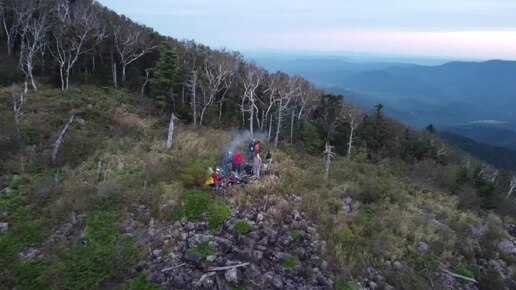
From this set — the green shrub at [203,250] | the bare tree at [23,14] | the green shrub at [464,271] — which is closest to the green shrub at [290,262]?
the green shrub at [203,250]

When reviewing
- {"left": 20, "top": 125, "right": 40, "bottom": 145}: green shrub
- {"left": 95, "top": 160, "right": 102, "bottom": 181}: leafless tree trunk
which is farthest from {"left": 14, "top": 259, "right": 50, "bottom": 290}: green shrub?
{"left": 20, "top": 125, "right": 40, "bottom": 145}: green shrub

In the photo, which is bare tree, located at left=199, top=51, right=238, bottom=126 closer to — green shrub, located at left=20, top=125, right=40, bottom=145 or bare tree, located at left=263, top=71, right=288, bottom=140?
bare tree, located at left=263, top=71, right=288, bottom=140

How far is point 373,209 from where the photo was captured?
15.6 m

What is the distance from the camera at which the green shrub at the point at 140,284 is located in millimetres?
9891

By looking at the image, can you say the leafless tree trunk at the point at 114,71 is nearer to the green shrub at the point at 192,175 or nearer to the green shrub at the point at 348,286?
the green shrub at the point at 192,175

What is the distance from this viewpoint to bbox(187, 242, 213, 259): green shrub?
427 inches

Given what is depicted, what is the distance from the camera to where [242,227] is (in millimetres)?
11891

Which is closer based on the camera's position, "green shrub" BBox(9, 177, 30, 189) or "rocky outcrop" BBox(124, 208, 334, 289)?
"rocky outcrop" BBox(124, 208, 334, 289)

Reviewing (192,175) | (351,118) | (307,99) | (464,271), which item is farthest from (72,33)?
(464,271)

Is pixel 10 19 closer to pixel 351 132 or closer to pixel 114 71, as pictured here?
pixel 114 71

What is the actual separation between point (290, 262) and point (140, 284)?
13.5 feet

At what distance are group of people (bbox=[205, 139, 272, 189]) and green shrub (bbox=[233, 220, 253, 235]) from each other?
220 centimetres

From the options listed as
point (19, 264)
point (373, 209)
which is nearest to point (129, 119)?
point (19, 264)

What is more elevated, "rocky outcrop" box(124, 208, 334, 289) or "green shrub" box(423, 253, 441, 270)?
"rocky outcrop" box(124, 208, 334, 289)
